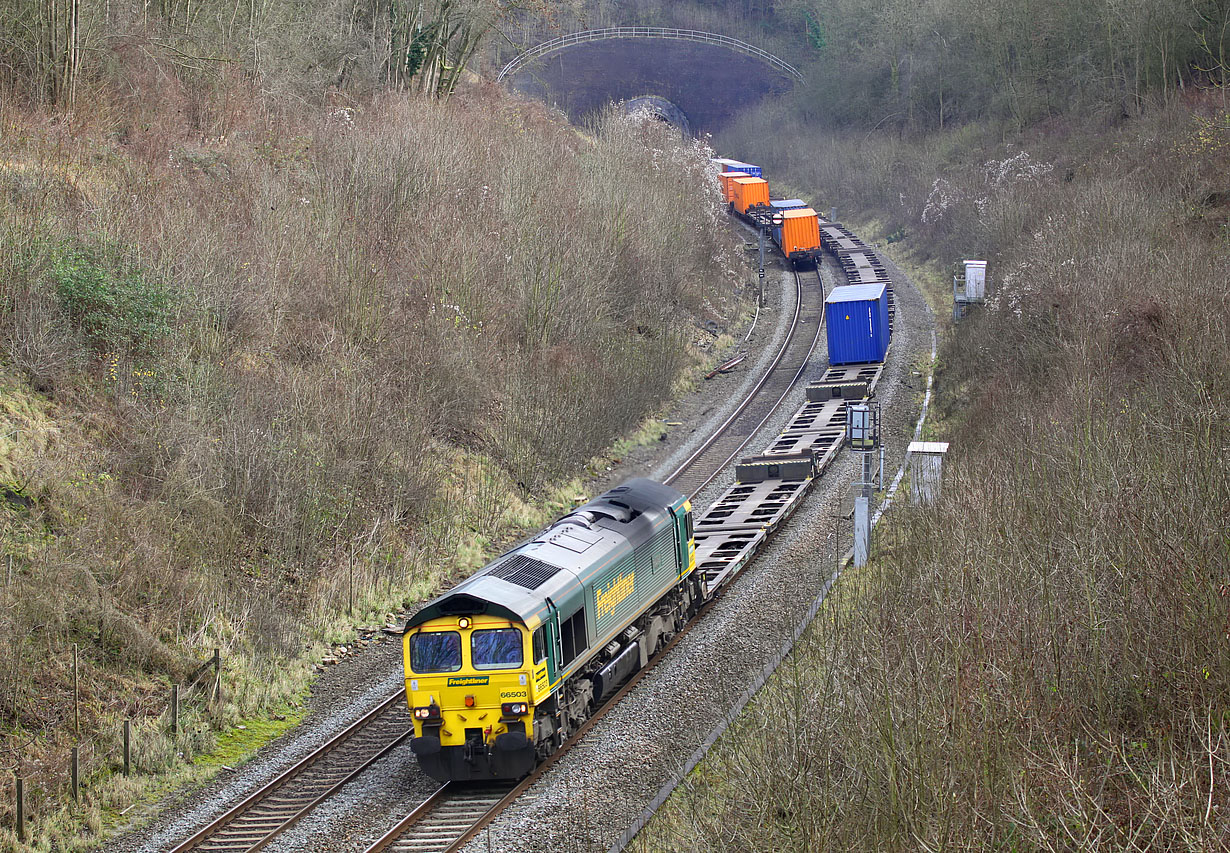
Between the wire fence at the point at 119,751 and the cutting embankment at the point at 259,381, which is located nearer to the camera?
the wire fence at the point at 119,751

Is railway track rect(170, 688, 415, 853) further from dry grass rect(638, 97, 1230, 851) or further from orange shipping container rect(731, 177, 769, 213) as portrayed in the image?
orange shipping container rect(731, 177, 769, 213)

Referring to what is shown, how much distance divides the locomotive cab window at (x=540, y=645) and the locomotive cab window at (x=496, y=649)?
0.77 ft

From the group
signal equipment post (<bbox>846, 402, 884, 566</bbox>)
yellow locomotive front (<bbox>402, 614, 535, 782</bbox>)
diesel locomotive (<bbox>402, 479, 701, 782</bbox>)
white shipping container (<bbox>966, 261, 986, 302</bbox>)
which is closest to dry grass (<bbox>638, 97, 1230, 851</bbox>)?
signal equipment post (<bbox>846, 402, 884, 566</bbox>)

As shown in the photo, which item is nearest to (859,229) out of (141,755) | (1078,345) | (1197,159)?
(1197,159)

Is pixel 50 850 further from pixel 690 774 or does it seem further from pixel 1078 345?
pixel 1078 345

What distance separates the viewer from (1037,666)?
10109 millimetres

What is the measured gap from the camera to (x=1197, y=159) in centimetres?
3256

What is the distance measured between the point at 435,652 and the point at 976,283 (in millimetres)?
28867

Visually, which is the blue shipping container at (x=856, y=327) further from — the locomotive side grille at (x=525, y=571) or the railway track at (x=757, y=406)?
the locomotive side grille at (x=525, y=571)

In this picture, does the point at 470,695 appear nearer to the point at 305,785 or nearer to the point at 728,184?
the point at 305,785

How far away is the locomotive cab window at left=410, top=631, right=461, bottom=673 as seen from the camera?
510 inches

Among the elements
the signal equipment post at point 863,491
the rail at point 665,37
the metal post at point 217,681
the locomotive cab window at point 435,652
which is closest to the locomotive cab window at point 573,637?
the locomotive cab window at point 435,652

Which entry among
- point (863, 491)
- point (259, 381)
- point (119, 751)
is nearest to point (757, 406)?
point (863, 491)

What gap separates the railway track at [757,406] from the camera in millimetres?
27244
